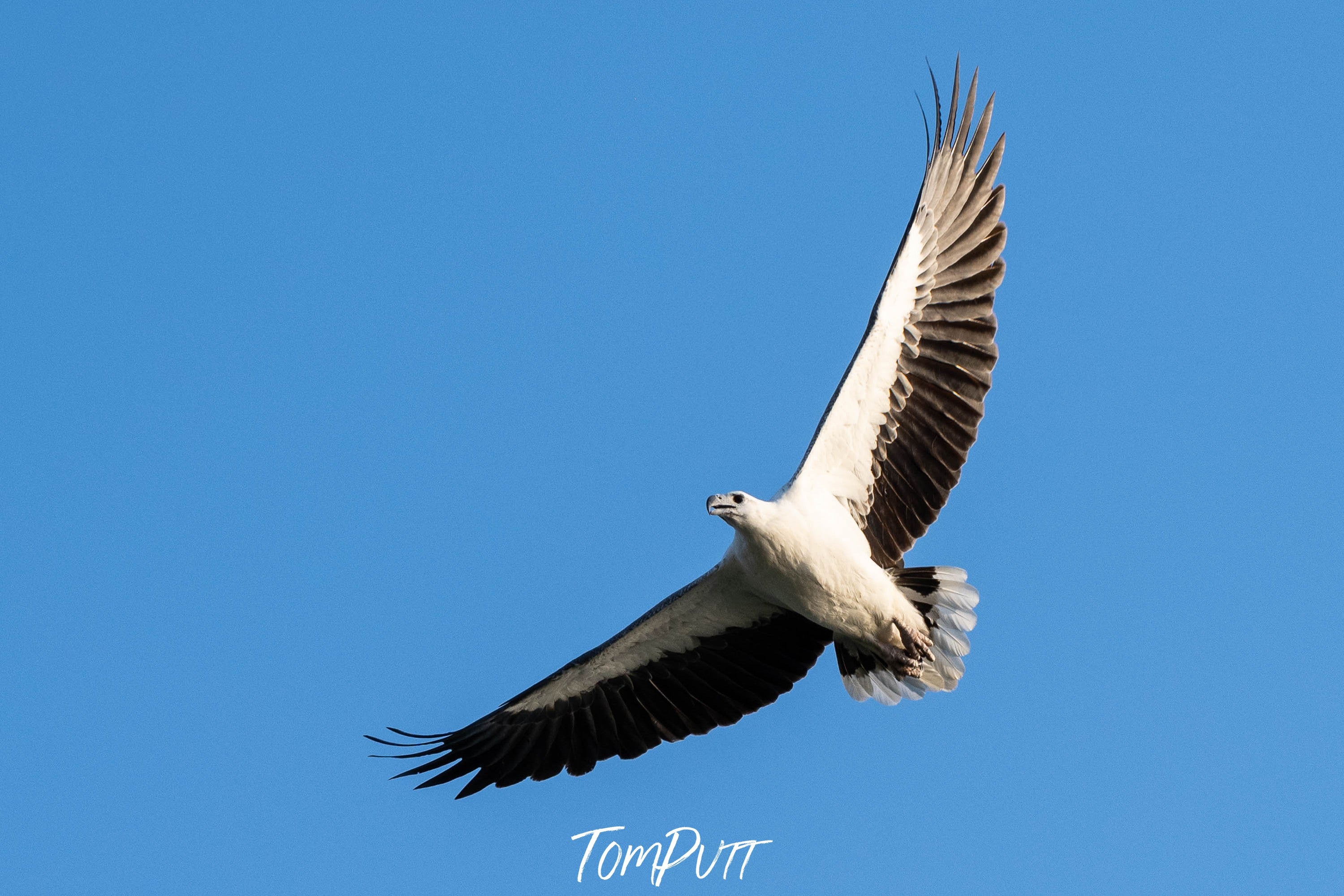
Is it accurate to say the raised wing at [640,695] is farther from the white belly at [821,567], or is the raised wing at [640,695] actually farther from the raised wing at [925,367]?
the raised wing at [925,367]

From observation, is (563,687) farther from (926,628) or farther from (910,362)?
(910,362)

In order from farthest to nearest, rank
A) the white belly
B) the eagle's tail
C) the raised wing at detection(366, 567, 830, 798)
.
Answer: the raised wing at detection(366, 567, 830, 798) → the eagle's tail → the white belly

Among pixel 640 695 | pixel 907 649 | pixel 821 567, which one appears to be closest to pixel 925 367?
pixel 821 567

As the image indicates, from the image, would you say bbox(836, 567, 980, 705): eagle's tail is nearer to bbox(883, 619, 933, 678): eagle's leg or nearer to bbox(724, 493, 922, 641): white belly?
bbox(883, 619, 933, 678): eagle's leg

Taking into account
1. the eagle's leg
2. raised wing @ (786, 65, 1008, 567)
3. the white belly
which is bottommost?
the eagle's leg

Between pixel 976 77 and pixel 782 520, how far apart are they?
3.25 meters

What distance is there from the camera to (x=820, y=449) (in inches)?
399

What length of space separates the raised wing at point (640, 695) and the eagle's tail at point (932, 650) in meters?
0.31

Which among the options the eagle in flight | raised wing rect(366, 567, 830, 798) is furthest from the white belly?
raised wing rect(366, 567, 830, 798)

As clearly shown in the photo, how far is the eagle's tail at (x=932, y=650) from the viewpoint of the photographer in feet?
34.0

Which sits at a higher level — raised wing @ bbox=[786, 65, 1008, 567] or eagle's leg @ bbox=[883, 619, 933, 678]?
raised wing @ bbox=[786, 65, 1008, 567]

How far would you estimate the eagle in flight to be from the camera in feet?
32.9

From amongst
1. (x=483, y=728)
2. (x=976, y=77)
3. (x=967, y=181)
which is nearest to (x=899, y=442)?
(x=967, y=181)

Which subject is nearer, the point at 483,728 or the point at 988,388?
the point at 988,388
